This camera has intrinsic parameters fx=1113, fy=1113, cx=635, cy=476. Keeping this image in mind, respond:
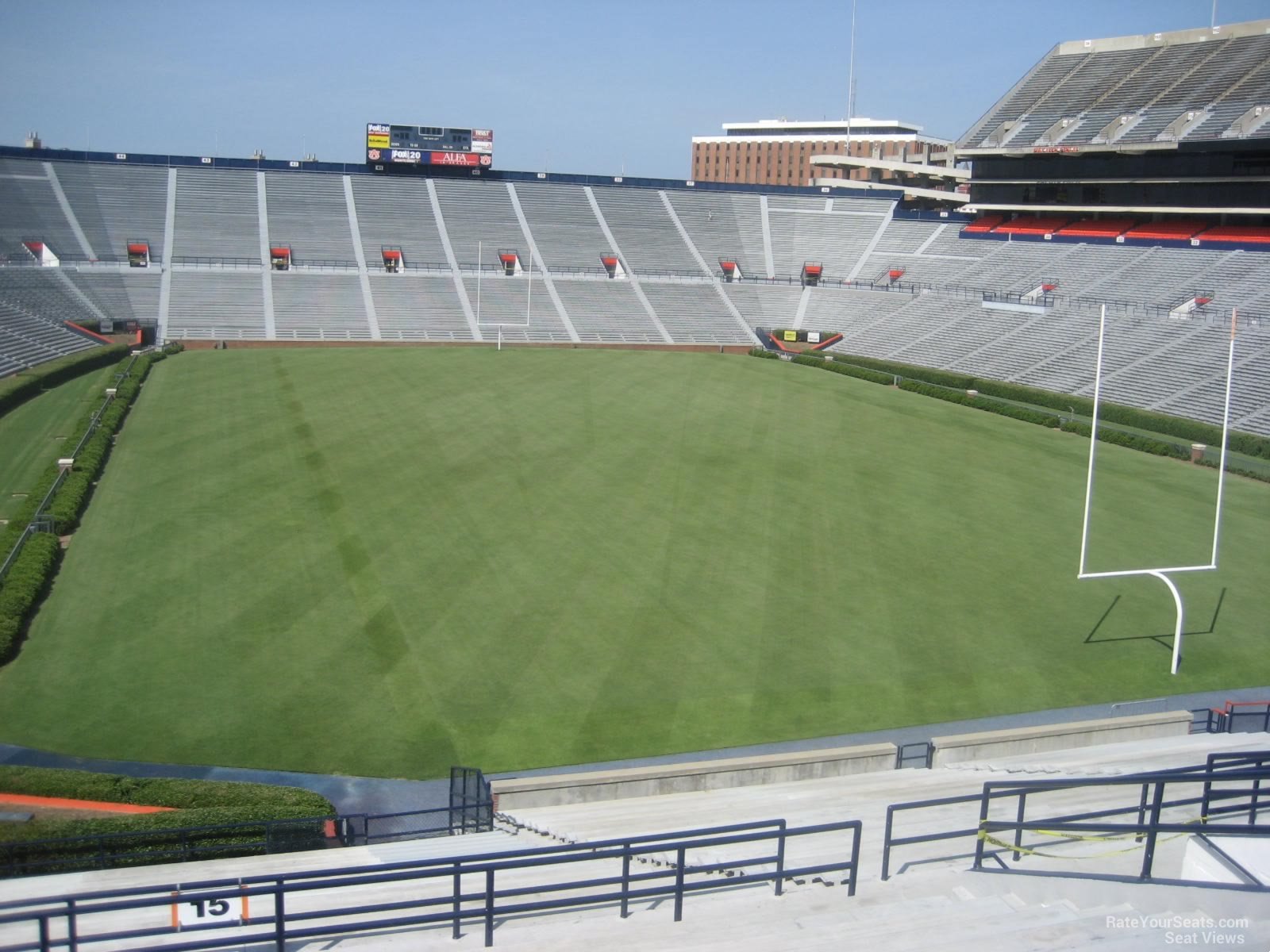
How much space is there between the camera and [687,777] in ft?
42.8

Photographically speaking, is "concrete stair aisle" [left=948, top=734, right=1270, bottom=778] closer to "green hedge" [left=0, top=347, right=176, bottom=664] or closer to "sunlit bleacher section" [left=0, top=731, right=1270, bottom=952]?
"sunlit bleacher section" [left=0, top=731, right=1270, bottom=952]

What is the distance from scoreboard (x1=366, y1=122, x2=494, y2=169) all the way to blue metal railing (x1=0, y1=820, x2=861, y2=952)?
7184cm

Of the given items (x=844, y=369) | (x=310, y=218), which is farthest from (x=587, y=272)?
(x=844, y=369)

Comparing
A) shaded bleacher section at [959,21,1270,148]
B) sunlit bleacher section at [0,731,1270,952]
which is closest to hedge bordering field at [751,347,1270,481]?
shaded bleacher section at [959,21,1270,148]

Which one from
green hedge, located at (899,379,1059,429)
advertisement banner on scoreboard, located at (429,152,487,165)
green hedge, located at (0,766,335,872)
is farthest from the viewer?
advertisement banner on scoreboard, located at (429,152,487,165)

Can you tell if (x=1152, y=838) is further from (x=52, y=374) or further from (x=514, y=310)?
(x=514, y=310)

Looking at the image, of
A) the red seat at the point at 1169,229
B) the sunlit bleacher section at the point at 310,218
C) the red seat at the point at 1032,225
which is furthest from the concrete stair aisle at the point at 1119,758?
the sunlit bleacher section at the point at 310,218

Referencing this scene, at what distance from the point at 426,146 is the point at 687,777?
69.4 meters

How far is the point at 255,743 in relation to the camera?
595 inches

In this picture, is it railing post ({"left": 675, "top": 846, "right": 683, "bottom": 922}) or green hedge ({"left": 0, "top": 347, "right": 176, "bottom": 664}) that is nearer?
railing post ({"left": 675, "top": 846, "right": 683, "bottom": 922})

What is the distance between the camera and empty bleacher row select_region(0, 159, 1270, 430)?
2101 inches

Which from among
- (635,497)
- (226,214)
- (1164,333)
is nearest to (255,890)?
(635,497)

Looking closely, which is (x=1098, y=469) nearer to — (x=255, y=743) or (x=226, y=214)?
(x=255, y=743)

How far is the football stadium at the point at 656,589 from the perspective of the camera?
865 centimetres
